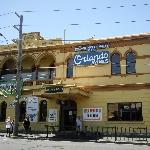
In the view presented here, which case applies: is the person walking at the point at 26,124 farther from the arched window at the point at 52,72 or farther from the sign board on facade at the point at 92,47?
the sign board on facade at the point at 92,47

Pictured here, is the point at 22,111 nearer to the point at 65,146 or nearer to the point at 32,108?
the point at 32,108

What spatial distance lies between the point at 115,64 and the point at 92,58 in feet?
7.80

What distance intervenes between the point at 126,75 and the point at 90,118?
210 inches

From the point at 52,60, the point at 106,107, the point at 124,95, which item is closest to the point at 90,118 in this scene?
the point at 106,107

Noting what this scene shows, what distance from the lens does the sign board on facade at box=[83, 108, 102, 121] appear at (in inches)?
1187

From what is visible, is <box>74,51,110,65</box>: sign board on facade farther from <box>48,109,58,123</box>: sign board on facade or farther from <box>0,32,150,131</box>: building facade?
<box>48,109,58,123</box>: sign board on facade

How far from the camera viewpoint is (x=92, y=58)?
1239 inches

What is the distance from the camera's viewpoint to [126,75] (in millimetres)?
29781

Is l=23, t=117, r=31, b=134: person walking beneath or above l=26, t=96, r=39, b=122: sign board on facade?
beneath

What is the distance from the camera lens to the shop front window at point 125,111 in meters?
28.8

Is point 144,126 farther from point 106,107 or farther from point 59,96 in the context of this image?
point 59,96

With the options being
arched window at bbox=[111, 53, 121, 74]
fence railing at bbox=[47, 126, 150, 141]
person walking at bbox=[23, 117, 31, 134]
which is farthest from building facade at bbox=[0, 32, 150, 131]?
person walking at bbox=[23, 117, 31, 134]

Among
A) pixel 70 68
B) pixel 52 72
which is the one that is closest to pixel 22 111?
pixel 52 72

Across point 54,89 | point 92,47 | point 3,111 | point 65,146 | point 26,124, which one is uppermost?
point 92,47
